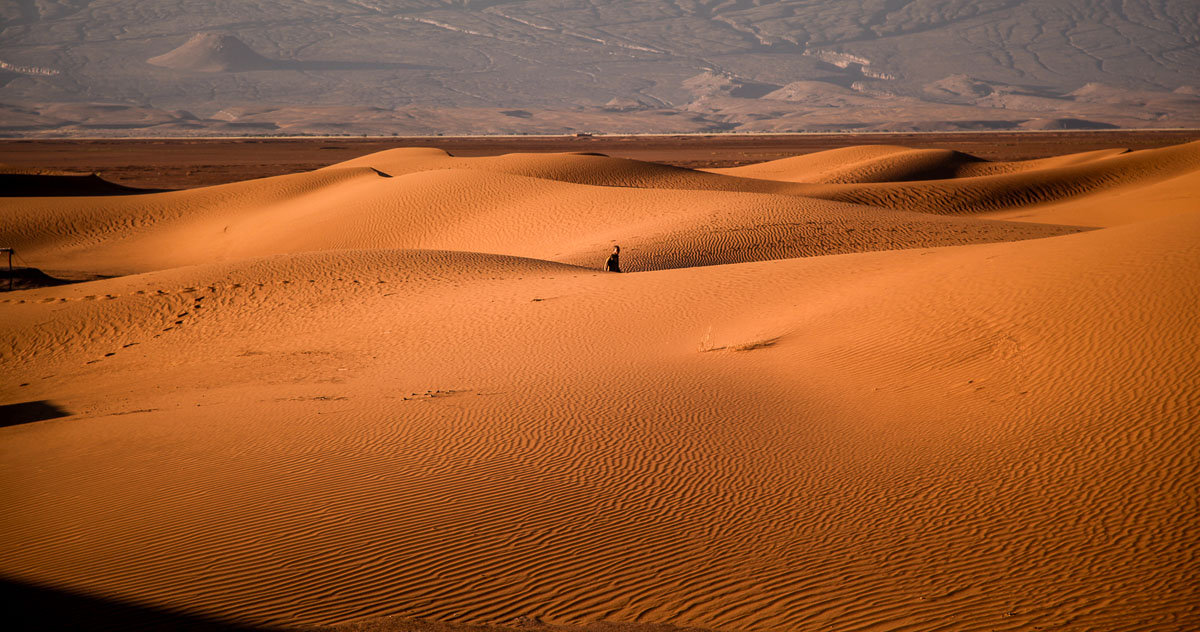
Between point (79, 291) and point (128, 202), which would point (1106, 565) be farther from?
point (128, 202)

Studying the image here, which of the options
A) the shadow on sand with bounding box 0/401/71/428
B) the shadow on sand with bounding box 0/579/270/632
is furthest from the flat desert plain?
the shadow on sand with bounding box 0/401/71/428

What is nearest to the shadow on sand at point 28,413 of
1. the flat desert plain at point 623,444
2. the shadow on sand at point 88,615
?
the flat desert plain at point 623,444

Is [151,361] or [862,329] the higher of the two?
[862,329]

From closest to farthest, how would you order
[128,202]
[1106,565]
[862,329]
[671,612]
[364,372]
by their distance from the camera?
[671,612] < [1106,565] < [862,329] < [364,372] < [128,202]

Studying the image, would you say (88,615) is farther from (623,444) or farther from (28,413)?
(28,413)

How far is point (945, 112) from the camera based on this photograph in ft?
542

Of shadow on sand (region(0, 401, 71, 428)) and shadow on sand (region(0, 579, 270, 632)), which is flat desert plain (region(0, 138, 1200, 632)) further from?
A: shadow on sand (region(0, 401, 71, 428))

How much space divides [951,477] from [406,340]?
8.62 m

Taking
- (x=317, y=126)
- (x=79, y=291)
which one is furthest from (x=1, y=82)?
(x=79, y=291)

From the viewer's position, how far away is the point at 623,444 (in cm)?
833

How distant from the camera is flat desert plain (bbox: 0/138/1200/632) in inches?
219

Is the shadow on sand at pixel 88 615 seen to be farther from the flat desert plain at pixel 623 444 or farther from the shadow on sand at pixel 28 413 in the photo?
the shadow on sand at pixel 28 413

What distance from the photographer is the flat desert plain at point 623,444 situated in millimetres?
5559

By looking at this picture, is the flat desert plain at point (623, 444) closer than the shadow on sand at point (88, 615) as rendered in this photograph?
No
